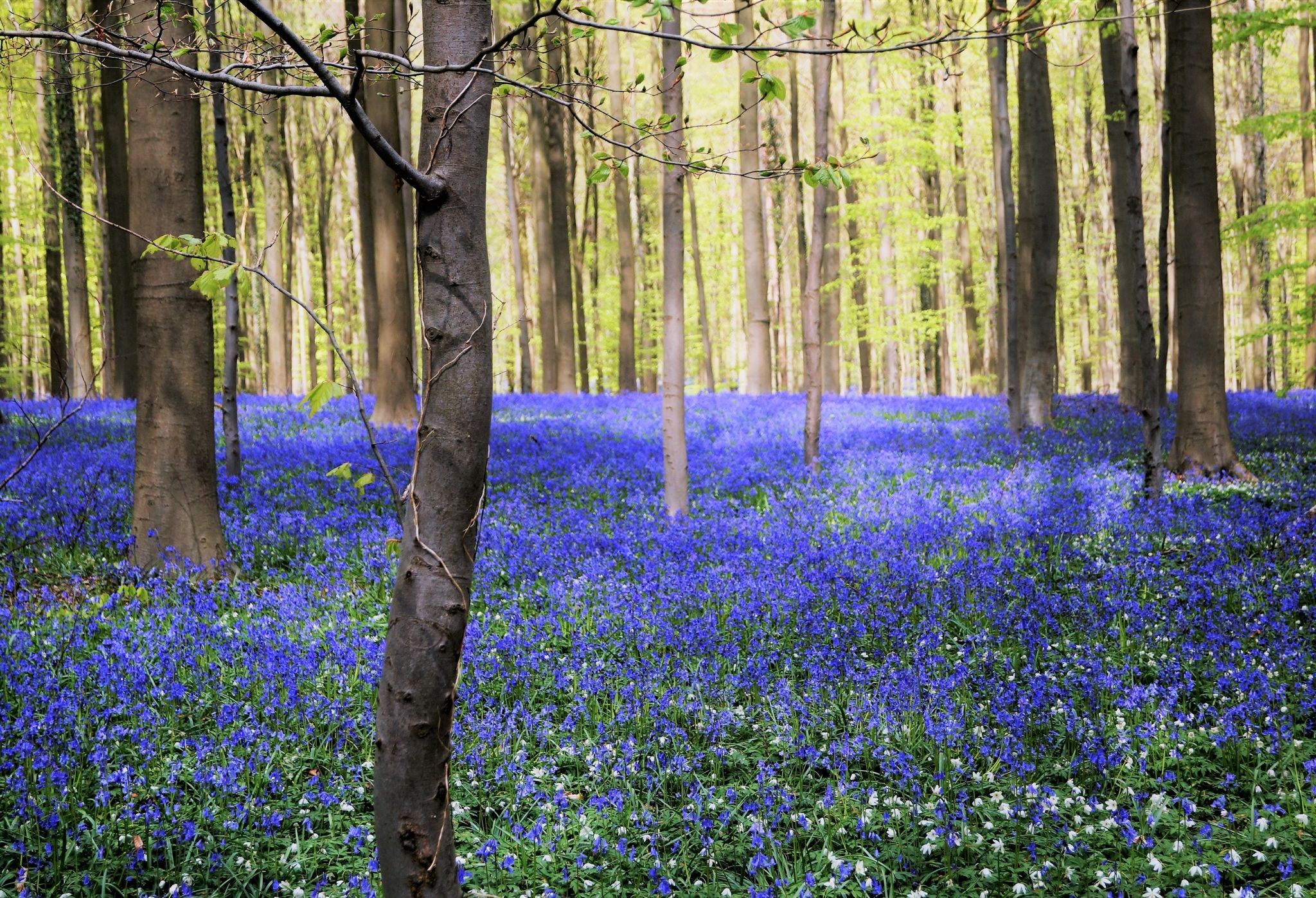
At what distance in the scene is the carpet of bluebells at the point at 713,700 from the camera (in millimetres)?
3365

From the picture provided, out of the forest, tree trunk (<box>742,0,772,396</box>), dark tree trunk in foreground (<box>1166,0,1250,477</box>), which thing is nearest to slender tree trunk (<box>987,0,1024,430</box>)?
the forest

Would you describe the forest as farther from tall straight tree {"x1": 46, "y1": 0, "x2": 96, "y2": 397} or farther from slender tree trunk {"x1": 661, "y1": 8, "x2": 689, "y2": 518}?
tall straight tree {"x1": 46, "y1": 0, "x2": 96, "y2": 397}

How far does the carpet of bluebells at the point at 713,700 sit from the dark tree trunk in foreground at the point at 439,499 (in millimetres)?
426

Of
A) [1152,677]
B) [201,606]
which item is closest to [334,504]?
[201,606]

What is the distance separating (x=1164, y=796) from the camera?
373 cm

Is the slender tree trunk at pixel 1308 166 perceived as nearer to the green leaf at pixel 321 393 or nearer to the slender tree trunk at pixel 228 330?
the slender tree trunk at pixel 228 330

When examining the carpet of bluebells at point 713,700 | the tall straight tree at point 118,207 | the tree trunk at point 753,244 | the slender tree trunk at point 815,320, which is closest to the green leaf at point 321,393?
the carpet of bluebells at point 713,700

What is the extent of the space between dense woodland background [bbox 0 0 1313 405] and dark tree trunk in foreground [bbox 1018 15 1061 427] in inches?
42.6

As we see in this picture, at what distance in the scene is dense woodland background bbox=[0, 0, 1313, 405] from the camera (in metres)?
18.4

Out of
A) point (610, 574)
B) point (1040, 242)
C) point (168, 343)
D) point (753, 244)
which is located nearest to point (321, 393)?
point (610, 574)

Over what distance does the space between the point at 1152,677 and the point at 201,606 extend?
6.55 meters

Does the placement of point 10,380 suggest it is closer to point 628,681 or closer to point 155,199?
Answer: point 155,199

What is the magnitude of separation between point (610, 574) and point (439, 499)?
4.69 metres

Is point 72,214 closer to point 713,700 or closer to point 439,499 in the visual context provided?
point 713,700
